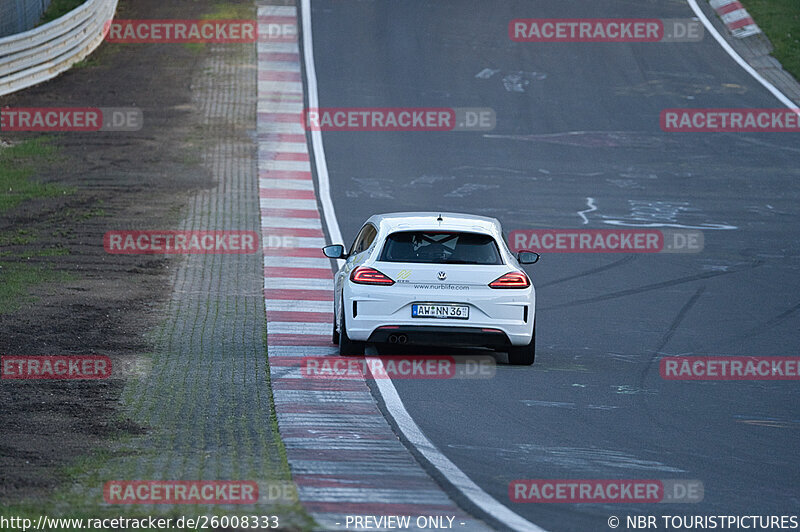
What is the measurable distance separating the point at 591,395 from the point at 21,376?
517cm

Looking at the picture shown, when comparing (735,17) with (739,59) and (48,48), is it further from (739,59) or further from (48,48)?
(48,48)

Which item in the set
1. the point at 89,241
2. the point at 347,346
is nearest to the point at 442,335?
the point at 347,346

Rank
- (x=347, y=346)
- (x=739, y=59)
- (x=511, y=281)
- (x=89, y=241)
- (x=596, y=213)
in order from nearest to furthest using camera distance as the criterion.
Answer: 1. (x=511, y=281)
2. (x=347, y=346)
3. (x=89, y=241)
4. (x=596, y=213)
5. (x=739, y=59)

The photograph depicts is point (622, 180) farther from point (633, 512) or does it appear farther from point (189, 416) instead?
point (633, 512)

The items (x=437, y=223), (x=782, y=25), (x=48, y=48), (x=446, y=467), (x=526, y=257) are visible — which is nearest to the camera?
(x=446, y=467)

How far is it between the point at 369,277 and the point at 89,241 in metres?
8.04

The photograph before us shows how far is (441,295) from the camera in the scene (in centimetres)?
1208

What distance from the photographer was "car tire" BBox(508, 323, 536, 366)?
1225 centimetres

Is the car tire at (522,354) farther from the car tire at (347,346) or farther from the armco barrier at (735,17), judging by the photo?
the armco barrier at (735,17)

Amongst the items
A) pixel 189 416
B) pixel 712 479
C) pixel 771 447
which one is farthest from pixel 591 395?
pixel 189 416

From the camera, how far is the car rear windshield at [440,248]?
12.4 meters

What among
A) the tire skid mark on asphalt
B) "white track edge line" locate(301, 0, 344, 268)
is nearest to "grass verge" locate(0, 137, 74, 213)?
the tire skid mark on asphalt

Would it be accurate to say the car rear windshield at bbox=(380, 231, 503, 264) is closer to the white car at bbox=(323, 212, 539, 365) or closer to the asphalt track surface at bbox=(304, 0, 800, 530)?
the white car at bbox=(323, 212, 539, 365)

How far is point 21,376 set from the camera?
36.8 ft
